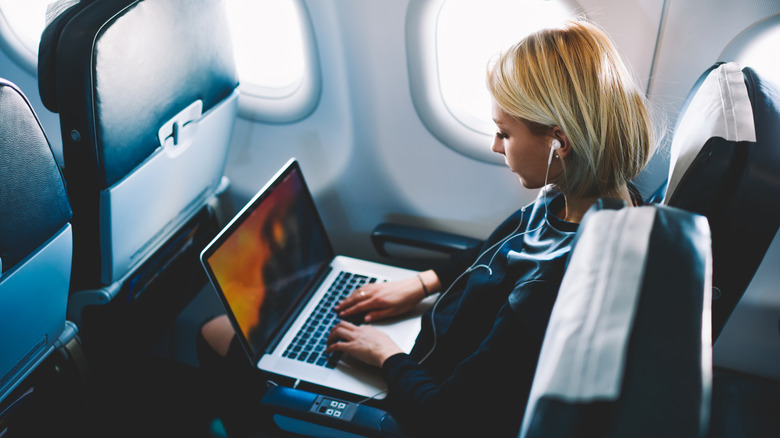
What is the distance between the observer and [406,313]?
166 centimetres

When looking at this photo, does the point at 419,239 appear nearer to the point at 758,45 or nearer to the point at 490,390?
the point at 490,390

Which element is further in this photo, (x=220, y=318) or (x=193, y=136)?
(x=220, y=318)

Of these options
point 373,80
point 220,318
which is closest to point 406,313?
point 220,318

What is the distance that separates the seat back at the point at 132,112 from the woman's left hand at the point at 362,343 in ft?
1.86

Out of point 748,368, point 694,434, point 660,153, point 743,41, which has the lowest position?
point 748,368

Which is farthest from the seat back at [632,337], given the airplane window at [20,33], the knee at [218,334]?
the airplane window at [20,33]

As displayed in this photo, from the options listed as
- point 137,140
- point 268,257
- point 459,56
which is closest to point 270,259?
point 268,257

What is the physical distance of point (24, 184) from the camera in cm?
103

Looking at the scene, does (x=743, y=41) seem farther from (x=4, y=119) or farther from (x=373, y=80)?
(x=4, y=119)

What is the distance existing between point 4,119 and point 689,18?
4.97 ft

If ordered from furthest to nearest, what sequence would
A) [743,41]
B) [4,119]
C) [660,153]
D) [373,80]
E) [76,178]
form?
[373,80]
[660,153]
[743,41]
[76,178]
[4,119]

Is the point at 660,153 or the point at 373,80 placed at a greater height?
the point at 373,80

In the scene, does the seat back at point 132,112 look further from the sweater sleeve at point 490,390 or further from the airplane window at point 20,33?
the airplane window at point 20,33

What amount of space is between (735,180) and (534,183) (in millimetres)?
427
